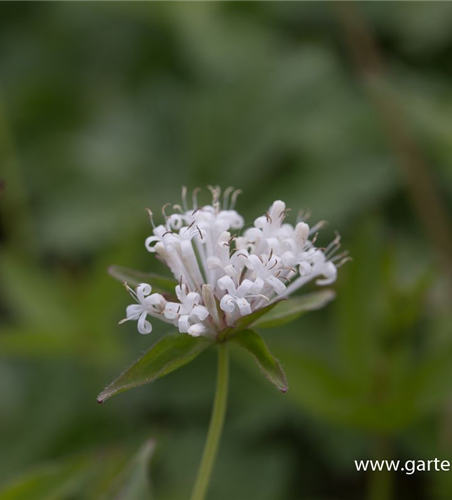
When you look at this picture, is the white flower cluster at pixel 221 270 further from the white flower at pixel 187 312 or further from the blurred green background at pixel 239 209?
the blurred green background at pixel 239 209

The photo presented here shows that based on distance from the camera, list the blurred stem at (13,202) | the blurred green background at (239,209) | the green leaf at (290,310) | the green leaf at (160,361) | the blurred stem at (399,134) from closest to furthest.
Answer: the green leaf at (160,361), the green leaf at (290,310), the blurred green background at (239,209), the blurred stem at (399,134), the blurred stem at (13,202)

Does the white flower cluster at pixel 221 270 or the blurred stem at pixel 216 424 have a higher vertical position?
the white flower cluster at pixel 221 270

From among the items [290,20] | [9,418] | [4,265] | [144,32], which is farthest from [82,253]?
[290,20]

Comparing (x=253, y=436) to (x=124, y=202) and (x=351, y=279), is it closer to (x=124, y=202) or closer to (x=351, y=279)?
(x=351, y=279)

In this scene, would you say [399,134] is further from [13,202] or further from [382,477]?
[13,202]

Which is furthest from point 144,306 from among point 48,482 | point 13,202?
point 13,202

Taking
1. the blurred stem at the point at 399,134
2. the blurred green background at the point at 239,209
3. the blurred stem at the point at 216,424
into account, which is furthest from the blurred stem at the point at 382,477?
the blurred stem at the point at 216,424
